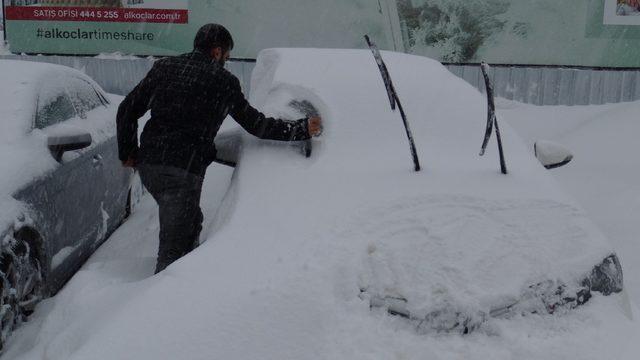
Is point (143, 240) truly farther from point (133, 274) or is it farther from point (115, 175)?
point (133, 274)

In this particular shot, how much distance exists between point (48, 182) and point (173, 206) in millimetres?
769

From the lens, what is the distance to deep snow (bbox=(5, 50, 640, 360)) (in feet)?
7.02

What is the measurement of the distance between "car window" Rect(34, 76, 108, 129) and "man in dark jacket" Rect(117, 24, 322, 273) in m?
0.90

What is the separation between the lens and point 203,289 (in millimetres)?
2246

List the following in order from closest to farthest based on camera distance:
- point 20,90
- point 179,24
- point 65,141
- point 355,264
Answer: point 355,264, point 65,141, point 20,90, point 179,24

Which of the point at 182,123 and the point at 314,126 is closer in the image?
the point at 314,126

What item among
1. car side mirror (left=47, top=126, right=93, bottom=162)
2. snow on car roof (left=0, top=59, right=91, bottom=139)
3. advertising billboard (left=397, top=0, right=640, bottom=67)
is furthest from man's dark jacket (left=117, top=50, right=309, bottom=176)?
advertising billboard (left=397, top=0, right=640, bottom=67)

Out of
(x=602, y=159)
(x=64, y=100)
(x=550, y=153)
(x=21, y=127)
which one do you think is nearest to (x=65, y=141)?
(x=21, y=127)

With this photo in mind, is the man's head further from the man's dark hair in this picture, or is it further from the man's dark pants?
the man's dark pants

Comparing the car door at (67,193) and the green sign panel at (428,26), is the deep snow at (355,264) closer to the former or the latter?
the car door at (67,193)

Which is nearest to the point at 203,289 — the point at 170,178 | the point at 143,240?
the point at 170,178

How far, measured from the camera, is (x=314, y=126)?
321 centimetres

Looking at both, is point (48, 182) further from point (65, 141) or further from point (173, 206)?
point (173, 206)

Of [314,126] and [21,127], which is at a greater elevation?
[21,127]
